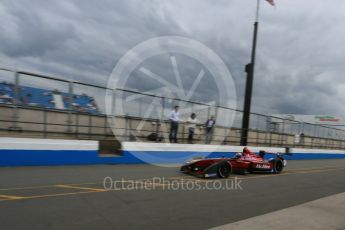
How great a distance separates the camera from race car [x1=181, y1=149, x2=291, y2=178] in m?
11.5

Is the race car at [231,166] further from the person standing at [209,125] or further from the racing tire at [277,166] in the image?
the person standing at [209,125]

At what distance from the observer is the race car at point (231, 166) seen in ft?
37.7

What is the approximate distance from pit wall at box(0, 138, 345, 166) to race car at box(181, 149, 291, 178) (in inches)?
161

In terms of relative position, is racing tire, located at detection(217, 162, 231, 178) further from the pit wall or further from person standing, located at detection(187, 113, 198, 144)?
person standing, located at detection(187, 113, 198, 144)

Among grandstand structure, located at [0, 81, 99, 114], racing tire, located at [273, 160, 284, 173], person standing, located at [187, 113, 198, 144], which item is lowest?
racing tire, located at [273, 160, 284, 173]

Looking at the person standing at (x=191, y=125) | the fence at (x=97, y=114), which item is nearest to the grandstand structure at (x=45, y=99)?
the fence at (x=97, y=114)

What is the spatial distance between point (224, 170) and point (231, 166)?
517 millimetres

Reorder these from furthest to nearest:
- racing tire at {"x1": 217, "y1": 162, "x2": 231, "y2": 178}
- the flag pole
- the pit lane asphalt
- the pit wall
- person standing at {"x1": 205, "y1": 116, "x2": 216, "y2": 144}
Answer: the flag pole, person standing at {"x1": 205, "y1": 116, "x2": 216, "y2": 144}, the pit wall, racing tire at {"x1": 217, "y1": 162, "x2": 231, "y2": 178}, the pit lane asphalt

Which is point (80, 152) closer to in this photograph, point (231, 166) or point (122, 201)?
point (231, 166)

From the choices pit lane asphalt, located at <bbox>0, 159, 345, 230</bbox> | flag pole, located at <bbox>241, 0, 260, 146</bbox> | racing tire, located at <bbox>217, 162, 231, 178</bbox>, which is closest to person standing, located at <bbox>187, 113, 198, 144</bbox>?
flag pole, located at <bbox>241, 0, 260, 146</bbox>

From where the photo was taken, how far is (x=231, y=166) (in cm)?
1227

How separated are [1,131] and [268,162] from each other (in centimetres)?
970

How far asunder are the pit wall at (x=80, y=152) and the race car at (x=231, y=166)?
4.09 m

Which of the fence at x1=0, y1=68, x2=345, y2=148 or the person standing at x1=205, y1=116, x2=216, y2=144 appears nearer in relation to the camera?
the fence at x1=0, y1=68, x2=345, y2=148
